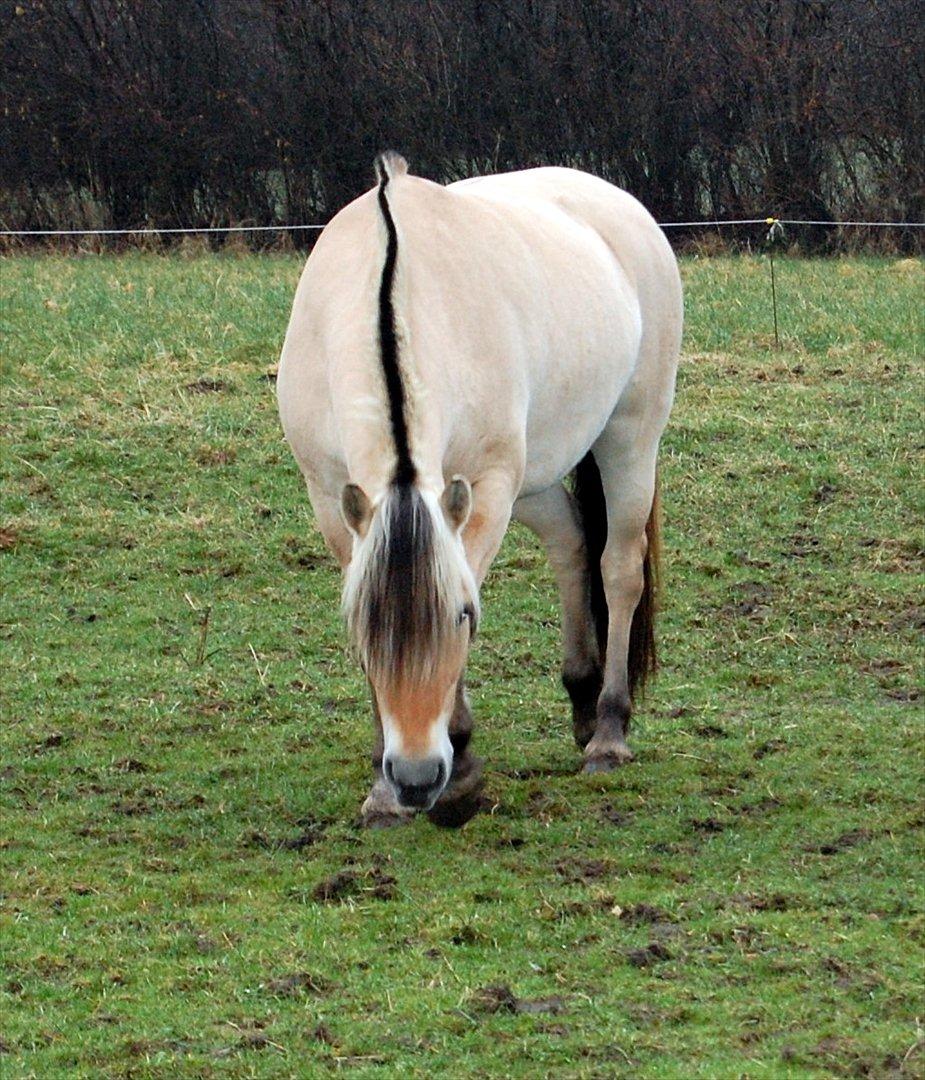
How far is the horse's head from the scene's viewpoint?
3.52 metres

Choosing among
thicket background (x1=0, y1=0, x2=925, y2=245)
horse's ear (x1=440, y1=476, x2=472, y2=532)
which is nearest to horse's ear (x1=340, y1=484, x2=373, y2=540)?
horse's ear (x1=440, y1=476, x2=472, y2=532)

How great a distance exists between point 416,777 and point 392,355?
0.97 metres

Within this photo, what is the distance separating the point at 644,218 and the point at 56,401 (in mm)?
4453

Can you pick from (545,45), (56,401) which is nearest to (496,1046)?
(56,401)

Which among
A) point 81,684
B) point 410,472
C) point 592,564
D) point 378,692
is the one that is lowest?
point 81,684

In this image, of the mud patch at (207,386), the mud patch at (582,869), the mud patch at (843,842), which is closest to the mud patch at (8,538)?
the mud patch at (207,386)

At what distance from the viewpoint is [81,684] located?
6.11m

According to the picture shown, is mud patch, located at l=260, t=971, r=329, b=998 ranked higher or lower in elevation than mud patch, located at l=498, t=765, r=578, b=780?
higher

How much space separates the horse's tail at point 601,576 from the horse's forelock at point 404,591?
1927 mm

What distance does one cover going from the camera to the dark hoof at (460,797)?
14.7 feet

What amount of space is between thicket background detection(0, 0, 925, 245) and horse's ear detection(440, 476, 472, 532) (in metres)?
13.0

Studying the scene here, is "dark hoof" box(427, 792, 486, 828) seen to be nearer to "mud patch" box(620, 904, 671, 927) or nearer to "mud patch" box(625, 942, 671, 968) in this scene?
"mud patch" box(620, 904, 671, 927)

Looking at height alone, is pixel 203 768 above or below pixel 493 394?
below

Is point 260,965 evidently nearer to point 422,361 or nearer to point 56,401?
point 422,361
